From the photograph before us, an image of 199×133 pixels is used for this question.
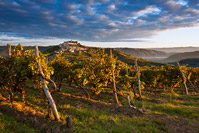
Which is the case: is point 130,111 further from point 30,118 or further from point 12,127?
point 12,127

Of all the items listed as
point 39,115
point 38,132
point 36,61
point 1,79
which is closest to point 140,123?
point 38,132

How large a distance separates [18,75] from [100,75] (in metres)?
7.56

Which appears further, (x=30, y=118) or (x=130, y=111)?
(x=130, y=111)

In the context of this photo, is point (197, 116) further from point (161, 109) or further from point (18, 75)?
point (18, 75)

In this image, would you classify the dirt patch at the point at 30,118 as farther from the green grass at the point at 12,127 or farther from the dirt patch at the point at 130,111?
the dirt patch at the point at 130,111

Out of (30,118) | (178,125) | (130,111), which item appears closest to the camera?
(30,118)

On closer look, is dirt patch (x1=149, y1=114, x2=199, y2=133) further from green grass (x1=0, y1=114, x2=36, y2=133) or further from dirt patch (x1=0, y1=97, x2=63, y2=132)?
green grass (x1=0, y1=114, x2=36, y2=133)

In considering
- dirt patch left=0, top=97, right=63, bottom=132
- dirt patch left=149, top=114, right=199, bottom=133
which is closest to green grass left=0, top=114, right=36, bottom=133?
dirt patch left=0, top=97, right=63, bottom=132

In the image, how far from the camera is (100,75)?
13.6 meters

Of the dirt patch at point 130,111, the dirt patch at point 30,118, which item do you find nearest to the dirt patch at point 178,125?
the dirt patch at point 130,111

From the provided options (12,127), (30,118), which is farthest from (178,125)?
(12,127)

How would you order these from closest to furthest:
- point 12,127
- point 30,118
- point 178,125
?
point 12,127 < point 30,118 < point 178,125

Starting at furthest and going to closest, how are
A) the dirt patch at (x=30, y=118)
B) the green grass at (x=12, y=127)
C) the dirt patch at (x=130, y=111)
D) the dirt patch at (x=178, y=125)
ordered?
the dirt patch at (x=130, y=111)
the dirt patch at (x=178, y=125)
the dirt patch at (x=30, y=118)
the green grass at (x=12, y=127)

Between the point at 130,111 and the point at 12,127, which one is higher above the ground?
the point at 12,127
